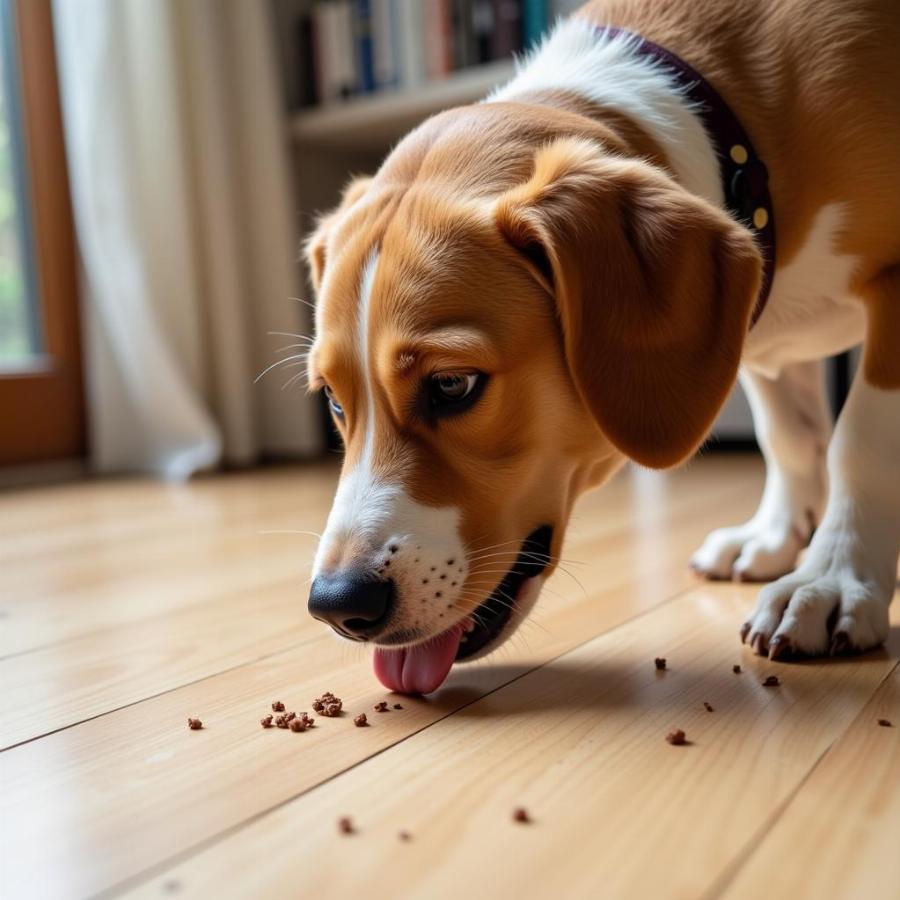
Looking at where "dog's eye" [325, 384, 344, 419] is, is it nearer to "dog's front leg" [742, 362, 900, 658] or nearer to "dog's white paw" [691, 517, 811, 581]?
"dog's front leg" [742, 362, 900, 658]

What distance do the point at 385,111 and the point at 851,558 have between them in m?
2.94

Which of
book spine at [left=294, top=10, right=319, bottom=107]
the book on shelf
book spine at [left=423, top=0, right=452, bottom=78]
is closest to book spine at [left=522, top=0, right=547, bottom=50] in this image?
the book on shelf

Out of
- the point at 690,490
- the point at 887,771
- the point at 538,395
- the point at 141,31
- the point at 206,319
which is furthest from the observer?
the point at 206,319

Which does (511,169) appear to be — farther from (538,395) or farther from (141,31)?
(141,31)

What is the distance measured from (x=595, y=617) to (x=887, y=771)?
0.63 metres

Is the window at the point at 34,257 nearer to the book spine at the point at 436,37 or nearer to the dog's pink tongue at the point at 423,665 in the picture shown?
the book spine at the point at 436,37

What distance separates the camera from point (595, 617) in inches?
62.1

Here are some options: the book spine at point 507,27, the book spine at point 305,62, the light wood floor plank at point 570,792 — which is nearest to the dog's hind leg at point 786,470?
the light wood floor plank at point 570,792

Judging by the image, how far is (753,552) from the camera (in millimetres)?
1781

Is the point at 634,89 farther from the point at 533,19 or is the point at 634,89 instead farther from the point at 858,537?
the point at 533,19

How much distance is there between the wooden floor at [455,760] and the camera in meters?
0.83

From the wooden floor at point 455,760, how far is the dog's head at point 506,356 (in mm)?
154

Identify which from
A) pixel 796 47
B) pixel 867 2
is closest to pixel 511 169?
pixel 796 47

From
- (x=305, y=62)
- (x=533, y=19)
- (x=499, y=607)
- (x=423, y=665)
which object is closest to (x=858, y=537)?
(x=499, y=607)
